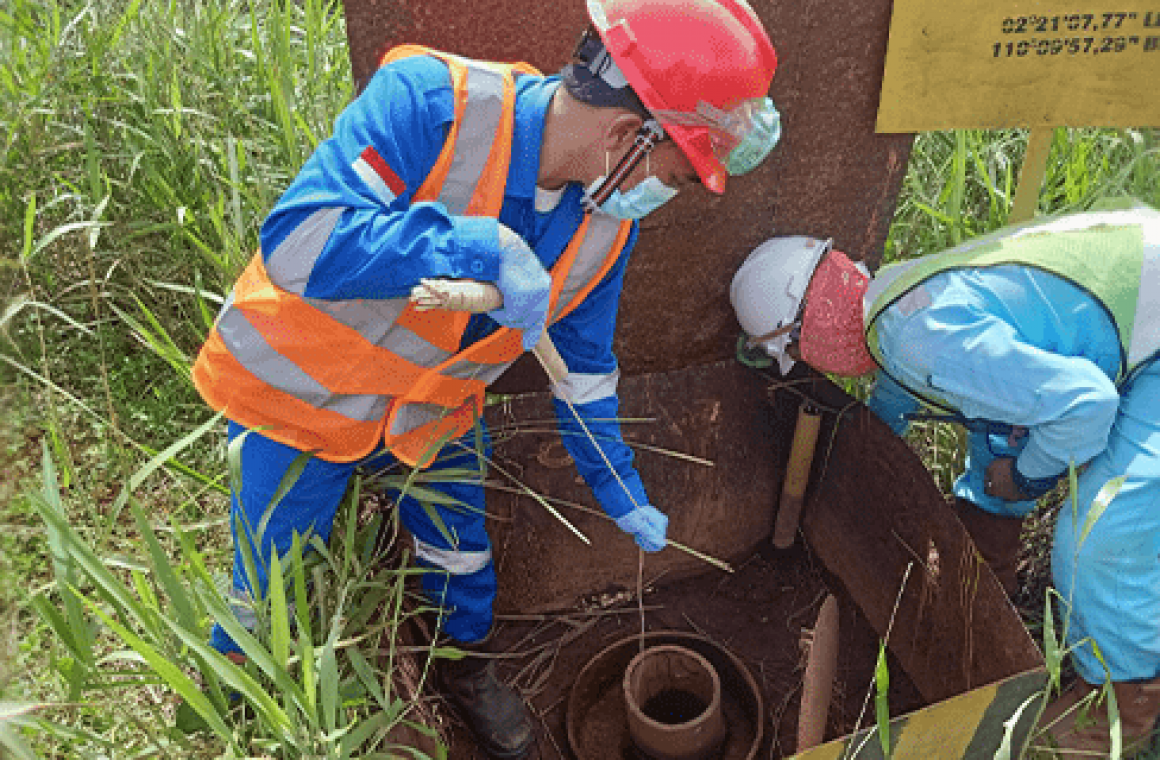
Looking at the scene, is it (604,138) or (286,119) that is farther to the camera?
(286,119)

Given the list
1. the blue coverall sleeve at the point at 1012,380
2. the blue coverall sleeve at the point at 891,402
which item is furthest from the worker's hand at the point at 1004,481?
the blue coverall sleeve at the point at 891,402

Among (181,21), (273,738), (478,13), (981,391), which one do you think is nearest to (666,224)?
(478,13)

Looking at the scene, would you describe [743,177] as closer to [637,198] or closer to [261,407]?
[637,198]

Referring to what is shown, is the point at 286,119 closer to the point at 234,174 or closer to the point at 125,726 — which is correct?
the point at 234,174

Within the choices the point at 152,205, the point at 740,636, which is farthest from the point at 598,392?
the point at 152,205

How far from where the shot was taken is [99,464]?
248 centimetres

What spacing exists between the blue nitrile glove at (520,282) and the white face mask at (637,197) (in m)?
0.21

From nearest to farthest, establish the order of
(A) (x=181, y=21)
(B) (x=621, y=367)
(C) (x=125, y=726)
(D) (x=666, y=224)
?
(C) (x=125, y=726) < (D) (x=666, y=224) < (B) (x=621, y=367) < (A) (x=181, y=21)

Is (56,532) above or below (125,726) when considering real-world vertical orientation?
above

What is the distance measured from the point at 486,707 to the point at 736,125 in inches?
59.9

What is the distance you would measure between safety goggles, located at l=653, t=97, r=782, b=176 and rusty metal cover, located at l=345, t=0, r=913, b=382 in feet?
2.36

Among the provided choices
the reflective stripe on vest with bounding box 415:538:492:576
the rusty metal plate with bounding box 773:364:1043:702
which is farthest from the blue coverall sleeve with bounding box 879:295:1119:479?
the reflective stripe on vest with bounding box 415:538:492:576

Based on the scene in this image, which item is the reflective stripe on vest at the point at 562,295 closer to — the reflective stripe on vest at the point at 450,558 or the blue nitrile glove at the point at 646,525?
the reflective stripe on vest at the point at 450,558

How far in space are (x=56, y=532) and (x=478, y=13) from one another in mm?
1321
